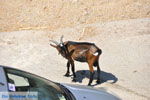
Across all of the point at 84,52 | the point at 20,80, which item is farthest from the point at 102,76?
the point at 20,80

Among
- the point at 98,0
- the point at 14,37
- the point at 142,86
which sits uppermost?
the point at 98,0

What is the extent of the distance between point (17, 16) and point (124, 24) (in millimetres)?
4942

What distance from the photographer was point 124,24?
639 inches

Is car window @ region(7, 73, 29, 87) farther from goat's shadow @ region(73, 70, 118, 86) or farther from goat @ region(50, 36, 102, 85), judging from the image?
goat's shadow @ region(73, 70, 118, 86)

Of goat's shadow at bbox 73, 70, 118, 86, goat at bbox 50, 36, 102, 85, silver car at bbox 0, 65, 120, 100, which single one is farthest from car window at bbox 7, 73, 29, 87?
goat's shadow at bbox 73, 70, 118, 86

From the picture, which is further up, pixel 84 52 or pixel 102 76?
pixel 84 52

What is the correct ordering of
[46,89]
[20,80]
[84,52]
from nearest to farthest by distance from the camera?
1. [46,89]
2. [20,80]
3. [84,52]

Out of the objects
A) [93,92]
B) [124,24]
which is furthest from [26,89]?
Result: [124,24]

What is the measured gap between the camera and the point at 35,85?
17.7 ft

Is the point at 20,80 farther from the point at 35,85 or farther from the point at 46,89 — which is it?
the point at 46,89

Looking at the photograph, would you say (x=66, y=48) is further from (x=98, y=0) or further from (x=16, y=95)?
(x=98, y=0)

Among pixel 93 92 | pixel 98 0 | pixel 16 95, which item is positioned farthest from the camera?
pixel 98 0

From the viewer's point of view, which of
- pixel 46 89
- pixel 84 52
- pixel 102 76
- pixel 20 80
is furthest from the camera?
pixel 102 76

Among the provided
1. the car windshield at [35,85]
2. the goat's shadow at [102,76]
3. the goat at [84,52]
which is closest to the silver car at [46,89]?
the car windshield at [35,85]
